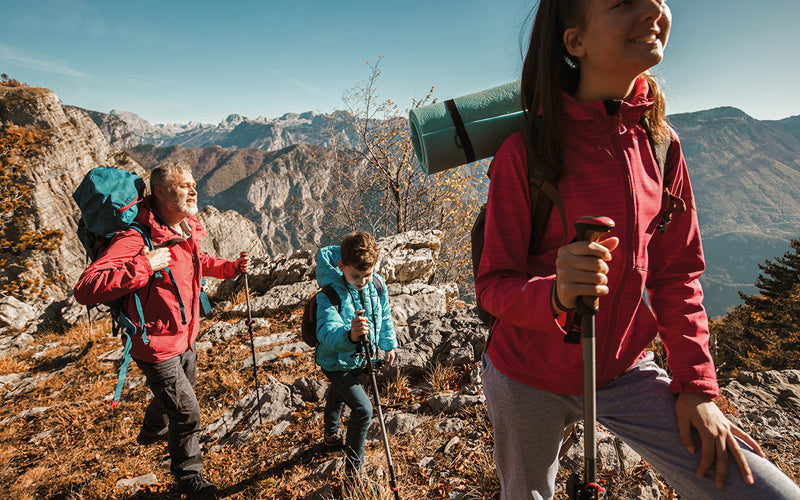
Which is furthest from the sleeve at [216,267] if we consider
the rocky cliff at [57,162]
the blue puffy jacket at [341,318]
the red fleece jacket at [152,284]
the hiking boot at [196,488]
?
the rocky cliff at [57,162]

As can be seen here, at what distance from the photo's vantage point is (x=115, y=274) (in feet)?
9.62

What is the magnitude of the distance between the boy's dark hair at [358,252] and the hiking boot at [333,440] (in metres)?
2.07

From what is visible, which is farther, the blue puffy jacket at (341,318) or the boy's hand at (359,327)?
the blue puffy jacket at (341,318)

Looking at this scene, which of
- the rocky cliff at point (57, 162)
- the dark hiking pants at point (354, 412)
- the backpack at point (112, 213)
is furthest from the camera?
the rocky cliff at point (57, 162)

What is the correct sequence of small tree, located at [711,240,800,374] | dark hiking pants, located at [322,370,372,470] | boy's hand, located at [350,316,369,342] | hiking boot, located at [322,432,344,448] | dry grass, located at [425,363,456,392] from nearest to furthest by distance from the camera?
boy's hand, located at [350,316,369,342] < dark hiking pants, located at [322,370,372,470] < hiking boot, located at [322,432,344,448] < dry grass, located at [425,363,456,392] < small tree, located at [711,240,800,374]

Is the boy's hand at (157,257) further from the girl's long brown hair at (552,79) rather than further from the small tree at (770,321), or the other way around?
the small tree at (770,321)

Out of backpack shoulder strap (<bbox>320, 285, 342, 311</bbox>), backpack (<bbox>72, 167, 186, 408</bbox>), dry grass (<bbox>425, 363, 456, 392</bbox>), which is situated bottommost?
dry grass (<bbox>425, 363, 456, 392</bbox>)

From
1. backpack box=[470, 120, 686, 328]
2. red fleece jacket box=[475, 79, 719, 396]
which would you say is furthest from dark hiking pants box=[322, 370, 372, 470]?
backpack box=[470, 120, 686, 328]

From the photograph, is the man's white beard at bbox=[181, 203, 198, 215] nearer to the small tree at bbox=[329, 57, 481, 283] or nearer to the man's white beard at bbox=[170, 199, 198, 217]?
the man's white beard at bbox=[170, 199, 198, 217]

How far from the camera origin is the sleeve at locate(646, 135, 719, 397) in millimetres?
1455

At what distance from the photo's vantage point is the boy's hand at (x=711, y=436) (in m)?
1.21

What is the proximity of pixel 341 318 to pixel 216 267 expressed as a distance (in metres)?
1.92

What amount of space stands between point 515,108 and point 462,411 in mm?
3679

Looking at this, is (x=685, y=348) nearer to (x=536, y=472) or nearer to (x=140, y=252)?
(x=536, y=472)
